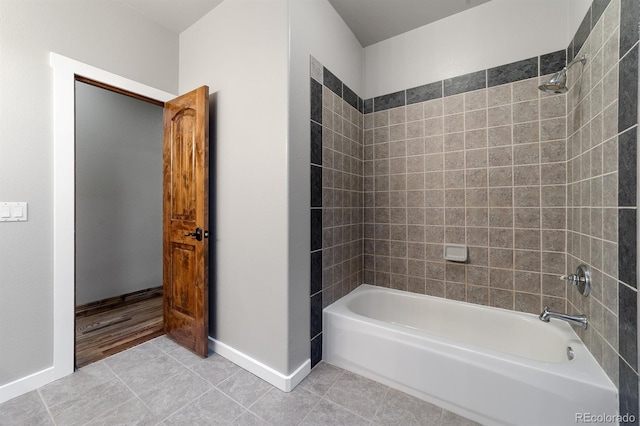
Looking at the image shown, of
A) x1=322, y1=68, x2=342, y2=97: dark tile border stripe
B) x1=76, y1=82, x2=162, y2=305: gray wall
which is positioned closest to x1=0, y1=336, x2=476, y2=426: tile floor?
x1=76, y1=82, x2=162, y2=305: gray wall

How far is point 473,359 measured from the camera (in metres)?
1.37

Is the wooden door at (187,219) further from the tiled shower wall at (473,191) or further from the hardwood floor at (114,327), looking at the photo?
the tiled shower wall at (473,191)

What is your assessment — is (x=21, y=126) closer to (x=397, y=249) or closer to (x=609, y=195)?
(x=397, y=249)

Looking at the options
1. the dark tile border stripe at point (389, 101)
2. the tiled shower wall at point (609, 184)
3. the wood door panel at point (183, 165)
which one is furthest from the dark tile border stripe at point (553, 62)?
the wood door panel at point (183, 165)

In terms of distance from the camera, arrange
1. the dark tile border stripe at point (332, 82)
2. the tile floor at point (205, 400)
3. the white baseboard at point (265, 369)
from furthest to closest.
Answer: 1. the dark tile border stripe at point (332, 82)
2. the white baseboard at point (265, 369)
3. the tile floor at point (205, 400)

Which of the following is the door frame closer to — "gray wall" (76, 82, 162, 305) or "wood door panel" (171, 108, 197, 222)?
"wood door panel" (171, 108, 197, 222)

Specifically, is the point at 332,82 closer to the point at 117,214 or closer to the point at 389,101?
the point at 389,101

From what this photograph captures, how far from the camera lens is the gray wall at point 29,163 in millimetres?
1499

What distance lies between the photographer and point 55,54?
165 cm

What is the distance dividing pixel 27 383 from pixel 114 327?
0.84m

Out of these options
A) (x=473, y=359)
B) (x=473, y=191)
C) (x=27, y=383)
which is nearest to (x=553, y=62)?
(x=473, y=191)

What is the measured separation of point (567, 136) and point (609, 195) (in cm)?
75

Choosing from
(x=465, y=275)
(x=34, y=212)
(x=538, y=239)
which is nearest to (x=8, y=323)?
(x=34, y=212)

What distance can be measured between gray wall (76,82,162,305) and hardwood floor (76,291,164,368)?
235 mm
